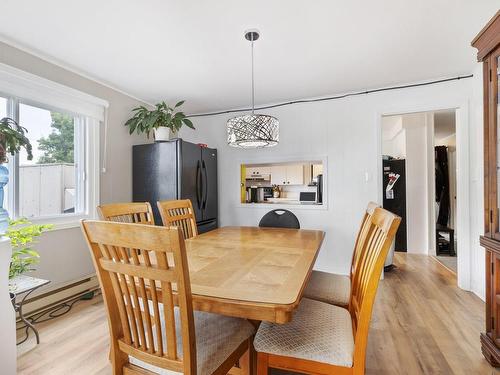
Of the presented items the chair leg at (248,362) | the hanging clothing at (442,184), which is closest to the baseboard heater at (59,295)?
the chair leg at (248,362)

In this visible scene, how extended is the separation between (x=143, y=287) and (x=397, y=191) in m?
4.35

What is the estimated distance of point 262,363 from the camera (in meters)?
1.14

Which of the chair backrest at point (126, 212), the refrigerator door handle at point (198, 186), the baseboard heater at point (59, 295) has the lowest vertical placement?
the baseboard heater at point (59, 295)

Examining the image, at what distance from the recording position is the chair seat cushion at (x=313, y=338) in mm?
1055

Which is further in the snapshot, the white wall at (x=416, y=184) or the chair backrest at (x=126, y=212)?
the white wall at (x=416, y=184)

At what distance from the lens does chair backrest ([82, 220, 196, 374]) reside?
79 cm

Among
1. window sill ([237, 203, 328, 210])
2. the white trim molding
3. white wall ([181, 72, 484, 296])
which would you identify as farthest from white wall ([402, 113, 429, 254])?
the white trim molding

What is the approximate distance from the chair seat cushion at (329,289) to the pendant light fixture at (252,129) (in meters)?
1.06

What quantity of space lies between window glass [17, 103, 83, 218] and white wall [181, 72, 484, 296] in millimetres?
2130

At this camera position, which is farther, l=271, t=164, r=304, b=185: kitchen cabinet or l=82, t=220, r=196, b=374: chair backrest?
l=271, t=164, r=304, b=185: kitchen cabinet

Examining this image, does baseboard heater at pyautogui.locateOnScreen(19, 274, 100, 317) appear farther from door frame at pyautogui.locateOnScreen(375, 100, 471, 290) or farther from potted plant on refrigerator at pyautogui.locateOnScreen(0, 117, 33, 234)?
door frame at pyautogui.locateOnScreen(375, 100, 471, 290)

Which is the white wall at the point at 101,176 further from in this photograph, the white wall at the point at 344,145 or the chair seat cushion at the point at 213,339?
the chair seat cushion at the point at 213,339

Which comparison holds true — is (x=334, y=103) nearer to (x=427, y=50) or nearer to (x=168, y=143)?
(x=427, y=50)

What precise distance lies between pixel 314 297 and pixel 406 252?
3521 mm
